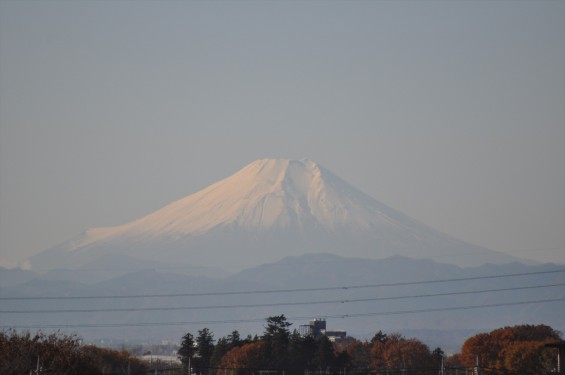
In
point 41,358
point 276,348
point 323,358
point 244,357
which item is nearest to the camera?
point 41,358

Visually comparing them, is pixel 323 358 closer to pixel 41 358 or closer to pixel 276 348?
pixel 276 348

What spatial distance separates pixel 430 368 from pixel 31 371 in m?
115

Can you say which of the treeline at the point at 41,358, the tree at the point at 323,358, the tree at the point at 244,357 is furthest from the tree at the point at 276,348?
the treeline at the point at 41,358

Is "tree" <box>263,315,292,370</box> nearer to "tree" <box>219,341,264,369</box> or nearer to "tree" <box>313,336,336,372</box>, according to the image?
"tree" <box>219,341,264,369</box>

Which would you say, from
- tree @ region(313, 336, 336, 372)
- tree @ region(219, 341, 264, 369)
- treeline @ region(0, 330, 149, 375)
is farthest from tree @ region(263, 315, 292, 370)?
treeline @ region(0, 330, 149, 375)

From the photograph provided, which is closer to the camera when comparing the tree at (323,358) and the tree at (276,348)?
the tree at (323,358)

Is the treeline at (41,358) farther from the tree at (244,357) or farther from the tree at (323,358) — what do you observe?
the tree at (244,357)

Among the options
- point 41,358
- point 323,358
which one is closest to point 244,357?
point 323,358

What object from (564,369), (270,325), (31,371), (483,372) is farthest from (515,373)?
(31,371)

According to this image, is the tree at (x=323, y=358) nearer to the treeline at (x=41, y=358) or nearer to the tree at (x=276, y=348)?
the tree at (x=276, y=348)

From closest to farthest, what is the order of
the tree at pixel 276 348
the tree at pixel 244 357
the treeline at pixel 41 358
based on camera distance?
the treeline at pixel 41 358, the tree at pixel 244 357, the tree at pixel 276 348

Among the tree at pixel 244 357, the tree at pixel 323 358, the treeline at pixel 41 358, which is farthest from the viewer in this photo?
the tree at pixel 244 357

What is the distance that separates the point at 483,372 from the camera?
16700 centimetres

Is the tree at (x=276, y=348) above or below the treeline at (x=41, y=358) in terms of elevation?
above
